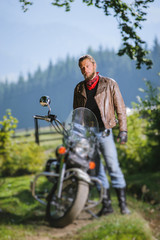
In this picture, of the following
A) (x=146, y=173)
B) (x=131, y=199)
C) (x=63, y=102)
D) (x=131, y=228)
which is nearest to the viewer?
(x=63, y=102)

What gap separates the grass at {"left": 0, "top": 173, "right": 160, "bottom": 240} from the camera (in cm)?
229

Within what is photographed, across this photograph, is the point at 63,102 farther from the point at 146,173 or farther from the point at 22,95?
the point at 146,173

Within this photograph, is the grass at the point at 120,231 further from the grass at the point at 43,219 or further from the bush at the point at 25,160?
the bush at the point at 25,160

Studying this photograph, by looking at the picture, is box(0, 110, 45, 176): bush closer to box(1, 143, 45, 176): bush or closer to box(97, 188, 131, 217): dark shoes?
box(1, 143, 45, 176): bush

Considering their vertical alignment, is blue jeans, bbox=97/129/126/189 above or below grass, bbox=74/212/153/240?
above

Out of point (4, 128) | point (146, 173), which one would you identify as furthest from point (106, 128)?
point (146, 173)

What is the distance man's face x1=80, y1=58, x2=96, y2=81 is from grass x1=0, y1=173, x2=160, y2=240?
5.76 ft

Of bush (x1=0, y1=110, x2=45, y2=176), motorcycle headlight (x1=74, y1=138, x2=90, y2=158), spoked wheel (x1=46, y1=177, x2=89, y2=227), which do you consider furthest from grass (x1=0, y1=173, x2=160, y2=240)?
motorcycle headlight (x1=74, y1=138, x2=90, y2=158)

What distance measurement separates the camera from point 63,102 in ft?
3.69

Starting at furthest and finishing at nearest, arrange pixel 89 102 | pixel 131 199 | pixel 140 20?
pixel 131 199 < pixel 140 20 < pixel 89 102

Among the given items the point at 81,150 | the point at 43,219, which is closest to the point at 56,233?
the point at 43,219

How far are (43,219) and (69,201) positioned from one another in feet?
5.50

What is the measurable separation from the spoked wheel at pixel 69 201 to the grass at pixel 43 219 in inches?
19.5

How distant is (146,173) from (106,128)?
4.67 meters
